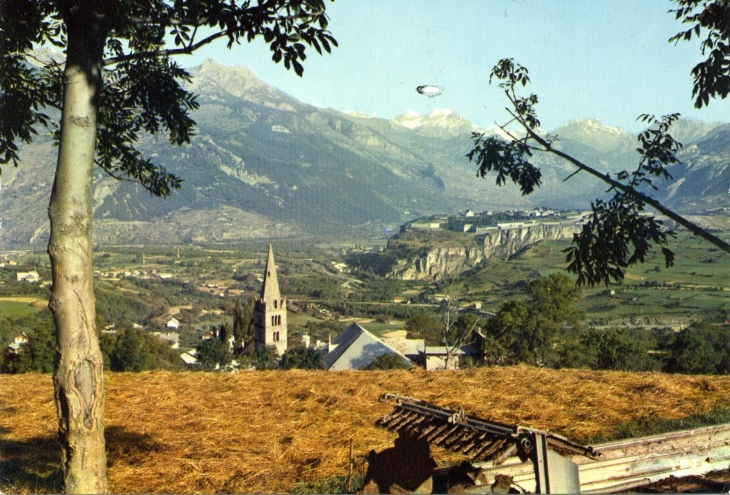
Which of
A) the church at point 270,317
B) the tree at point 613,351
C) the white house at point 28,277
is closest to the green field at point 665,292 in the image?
the tree at point 613,351

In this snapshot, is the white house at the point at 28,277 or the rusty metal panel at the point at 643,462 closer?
the rusty metal panel at the point at 643,462

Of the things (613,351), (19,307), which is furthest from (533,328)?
(19,307)

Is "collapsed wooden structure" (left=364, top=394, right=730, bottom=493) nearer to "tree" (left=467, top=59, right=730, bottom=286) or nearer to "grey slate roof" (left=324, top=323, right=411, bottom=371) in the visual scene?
"tree" (left=467, top=59, right=730, bottom=286)

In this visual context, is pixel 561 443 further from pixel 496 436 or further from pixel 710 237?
pixel 710 237

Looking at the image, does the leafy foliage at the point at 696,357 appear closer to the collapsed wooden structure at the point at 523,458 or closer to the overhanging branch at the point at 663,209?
the collapsed wooden structure at the point at 523,458

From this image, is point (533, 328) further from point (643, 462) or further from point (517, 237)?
point (517, 237)

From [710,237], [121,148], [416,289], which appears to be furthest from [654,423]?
[416,289]
